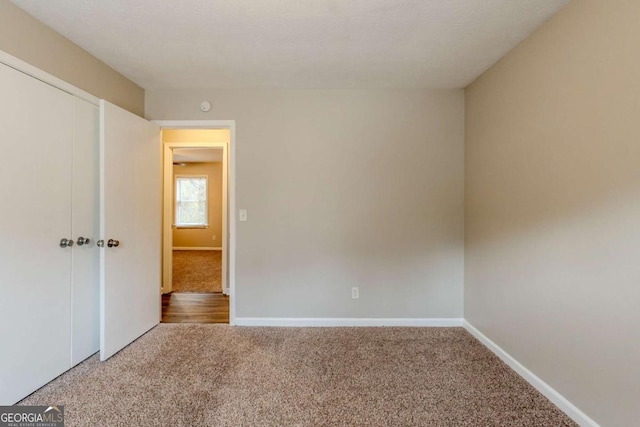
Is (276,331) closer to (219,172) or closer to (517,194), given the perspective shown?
(517,194)

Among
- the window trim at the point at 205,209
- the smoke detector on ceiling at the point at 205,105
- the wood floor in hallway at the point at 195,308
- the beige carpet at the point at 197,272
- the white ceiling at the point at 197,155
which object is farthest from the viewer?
the window trim at the point at 205,209

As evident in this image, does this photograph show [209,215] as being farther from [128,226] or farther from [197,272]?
[128,226]

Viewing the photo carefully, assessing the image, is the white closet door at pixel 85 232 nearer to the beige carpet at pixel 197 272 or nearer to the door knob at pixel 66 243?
the door knob at pixel 66 243

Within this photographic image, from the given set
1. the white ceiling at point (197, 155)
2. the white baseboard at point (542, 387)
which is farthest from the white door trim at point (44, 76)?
the white ceiling at point (197, 155)

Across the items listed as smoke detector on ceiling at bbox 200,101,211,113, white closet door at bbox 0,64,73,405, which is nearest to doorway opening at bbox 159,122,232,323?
smoke detector on ceiling at bbox 200,101,211,113

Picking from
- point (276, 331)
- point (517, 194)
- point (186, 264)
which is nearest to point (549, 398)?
point (517, 194)

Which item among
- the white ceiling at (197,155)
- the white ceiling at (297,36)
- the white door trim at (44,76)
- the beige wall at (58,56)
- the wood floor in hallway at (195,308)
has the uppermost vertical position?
the white ceiling at (197,155)

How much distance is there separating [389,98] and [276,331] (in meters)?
2.55

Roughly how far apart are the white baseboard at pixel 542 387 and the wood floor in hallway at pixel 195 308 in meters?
2.54

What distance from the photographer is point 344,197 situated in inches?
117

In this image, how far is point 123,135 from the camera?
246 centimetres

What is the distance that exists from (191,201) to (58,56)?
6.37 meters

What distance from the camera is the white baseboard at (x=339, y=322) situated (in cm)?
298

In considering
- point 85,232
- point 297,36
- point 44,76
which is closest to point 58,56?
point 44,76
